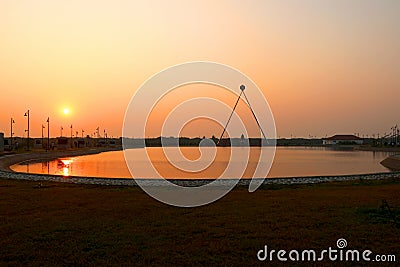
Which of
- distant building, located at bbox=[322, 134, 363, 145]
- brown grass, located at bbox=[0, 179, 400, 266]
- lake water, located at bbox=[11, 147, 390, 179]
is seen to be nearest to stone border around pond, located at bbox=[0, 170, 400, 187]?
lake water, located at bbox=[11, 147, 390, 179]

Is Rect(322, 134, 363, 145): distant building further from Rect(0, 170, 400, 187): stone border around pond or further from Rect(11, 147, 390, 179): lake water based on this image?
Rect(0, 170, 400, 187): stone border around pond

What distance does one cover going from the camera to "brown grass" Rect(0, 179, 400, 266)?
6051 mm

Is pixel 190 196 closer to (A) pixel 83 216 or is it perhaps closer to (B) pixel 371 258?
(A) pixel 83 216

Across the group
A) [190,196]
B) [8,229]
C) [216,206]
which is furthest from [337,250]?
[190,196]

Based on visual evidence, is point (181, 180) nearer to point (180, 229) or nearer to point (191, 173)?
point (191, 173)

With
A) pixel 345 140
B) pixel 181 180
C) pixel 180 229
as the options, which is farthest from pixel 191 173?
pixel 345 140

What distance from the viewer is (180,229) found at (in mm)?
7691

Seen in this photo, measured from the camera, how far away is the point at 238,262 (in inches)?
226

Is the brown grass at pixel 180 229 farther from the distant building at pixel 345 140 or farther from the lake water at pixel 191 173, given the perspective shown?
the distant building at pixel 345 140

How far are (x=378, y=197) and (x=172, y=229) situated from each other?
6776mm

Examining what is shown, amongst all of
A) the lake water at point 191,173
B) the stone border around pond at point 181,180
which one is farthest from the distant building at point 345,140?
the stone border around pond at point 181,180

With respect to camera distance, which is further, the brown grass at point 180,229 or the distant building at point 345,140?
the distant building at point 345,140

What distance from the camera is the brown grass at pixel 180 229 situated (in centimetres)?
605

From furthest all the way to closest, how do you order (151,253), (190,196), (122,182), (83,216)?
(122,182), (190,196), (83,216), (151,253)
